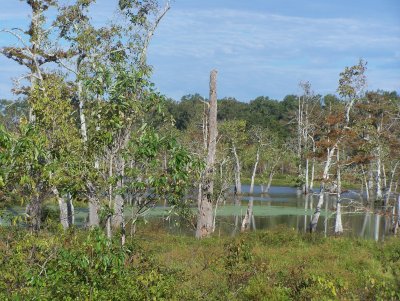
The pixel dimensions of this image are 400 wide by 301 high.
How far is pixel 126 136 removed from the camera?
1010cm

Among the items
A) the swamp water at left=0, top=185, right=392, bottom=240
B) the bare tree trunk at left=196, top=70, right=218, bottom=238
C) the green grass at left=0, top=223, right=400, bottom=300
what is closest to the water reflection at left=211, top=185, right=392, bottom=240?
the swamp water at left=0, top=185, right=392, bottom=240

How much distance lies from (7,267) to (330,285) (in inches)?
207

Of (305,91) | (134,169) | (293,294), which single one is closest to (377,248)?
(293,294)

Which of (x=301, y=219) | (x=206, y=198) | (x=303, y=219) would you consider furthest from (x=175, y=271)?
(x=303, y=219)

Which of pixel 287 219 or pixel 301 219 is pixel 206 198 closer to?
pixel 287 219

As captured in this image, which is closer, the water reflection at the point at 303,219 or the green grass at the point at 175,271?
the green grass at the point at 175,271

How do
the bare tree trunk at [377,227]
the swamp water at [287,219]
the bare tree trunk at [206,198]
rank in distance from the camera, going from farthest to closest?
the swamp water at [287,219], the bare tree trunk at [377,227], the bare tree trunk at [206,198]

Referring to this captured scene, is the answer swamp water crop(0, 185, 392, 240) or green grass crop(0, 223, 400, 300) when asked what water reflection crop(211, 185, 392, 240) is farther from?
green grass crop(0, 223, 400, 300)

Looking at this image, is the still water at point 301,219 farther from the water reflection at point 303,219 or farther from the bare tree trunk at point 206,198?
the bare tree trunk at point 206,198

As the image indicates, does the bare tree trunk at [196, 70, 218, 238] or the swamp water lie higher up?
the bare tree trunk at [196, 70, 218, 238]

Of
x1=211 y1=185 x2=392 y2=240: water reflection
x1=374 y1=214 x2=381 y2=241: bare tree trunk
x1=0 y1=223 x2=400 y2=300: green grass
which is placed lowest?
x1=374 y1=214 x2=381 y2=241: bare tree trunk

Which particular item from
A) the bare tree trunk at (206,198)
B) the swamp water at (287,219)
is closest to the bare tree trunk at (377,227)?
the swamp water at (287,219)

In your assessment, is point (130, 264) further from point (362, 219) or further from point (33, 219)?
point (362, 219)

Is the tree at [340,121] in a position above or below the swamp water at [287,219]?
above
